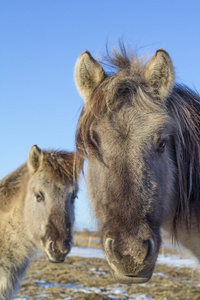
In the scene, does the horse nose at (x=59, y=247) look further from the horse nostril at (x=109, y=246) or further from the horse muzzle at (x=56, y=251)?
the horse nostril at (x=109, y=246)

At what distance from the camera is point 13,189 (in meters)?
6.29


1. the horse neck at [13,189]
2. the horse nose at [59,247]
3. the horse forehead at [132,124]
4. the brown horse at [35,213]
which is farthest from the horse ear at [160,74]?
the horse neck at [13,189]

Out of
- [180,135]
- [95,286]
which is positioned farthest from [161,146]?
[95,286]

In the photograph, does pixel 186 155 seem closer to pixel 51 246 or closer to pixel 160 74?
pixel 160 74

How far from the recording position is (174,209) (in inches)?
101

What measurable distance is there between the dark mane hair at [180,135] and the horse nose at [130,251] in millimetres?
657

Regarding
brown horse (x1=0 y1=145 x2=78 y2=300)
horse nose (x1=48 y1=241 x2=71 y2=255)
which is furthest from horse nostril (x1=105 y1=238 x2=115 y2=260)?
horse nose (x1=48 y1=241 x2=71 y2=255)

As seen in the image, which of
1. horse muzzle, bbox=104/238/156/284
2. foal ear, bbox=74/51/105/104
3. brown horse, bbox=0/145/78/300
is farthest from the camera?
brown horse, bbox=0/145/78/300

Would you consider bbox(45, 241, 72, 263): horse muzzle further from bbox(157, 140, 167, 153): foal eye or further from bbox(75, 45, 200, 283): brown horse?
bbox(157, 140, 167, 153): foal eye

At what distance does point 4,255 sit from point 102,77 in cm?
419

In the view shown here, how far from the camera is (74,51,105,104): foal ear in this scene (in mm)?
2674

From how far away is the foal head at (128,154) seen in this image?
6.57ft

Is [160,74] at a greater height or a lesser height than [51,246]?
greater

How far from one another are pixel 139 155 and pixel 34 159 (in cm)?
428
